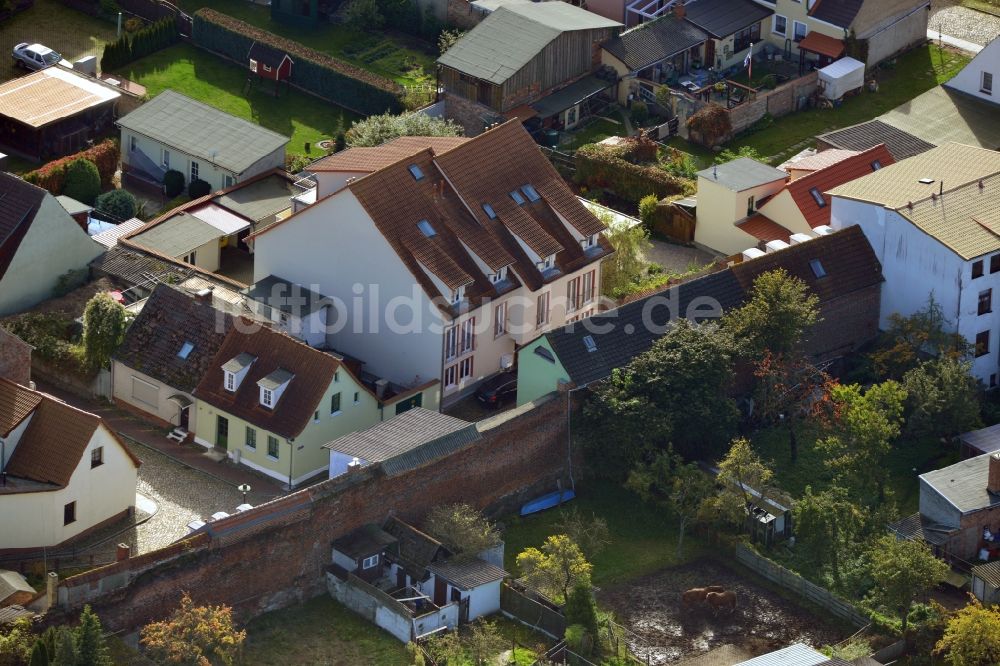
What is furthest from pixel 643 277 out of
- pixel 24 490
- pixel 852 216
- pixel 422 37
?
pixel 24 490

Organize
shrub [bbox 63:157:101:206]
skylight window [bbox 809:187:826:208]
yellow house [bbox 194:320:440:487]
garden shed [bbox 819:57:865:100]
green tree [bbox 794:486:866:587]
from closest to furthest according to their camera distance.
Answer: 1. green tree [bbox 794:486:866:587]
2. yellow house [bbox 194:320:440:487]
3. skylight window [bbox 809:187:826:208]
4. shrub [bbox 63:157:101:206]
5. garden shed [bbox 819:57:865:100]

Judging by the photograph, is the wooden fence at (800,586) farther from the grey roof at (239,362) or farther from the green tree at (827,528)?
the grey roof at (239,362)

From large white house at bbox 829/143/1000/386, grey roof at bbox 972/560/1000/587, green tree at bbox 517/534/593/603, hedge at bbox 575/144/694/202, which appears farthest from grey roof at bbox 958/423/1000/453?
hedge at bbox 575/144/694/202

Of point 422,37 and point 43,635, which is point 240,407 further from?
point 422,37

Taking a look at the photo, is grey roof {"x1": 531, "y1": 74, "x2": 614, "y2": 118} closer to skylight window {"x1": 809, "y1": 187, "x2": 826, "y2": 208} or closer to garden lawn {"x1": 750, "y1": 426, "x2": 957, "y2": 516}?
skylight window {"x1": 809, "y1": 187, "x2": 826, "y2": 208}

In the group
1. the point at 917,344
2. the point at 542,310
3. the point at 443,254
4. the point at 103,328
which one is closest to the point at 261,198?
the point at 103,328
